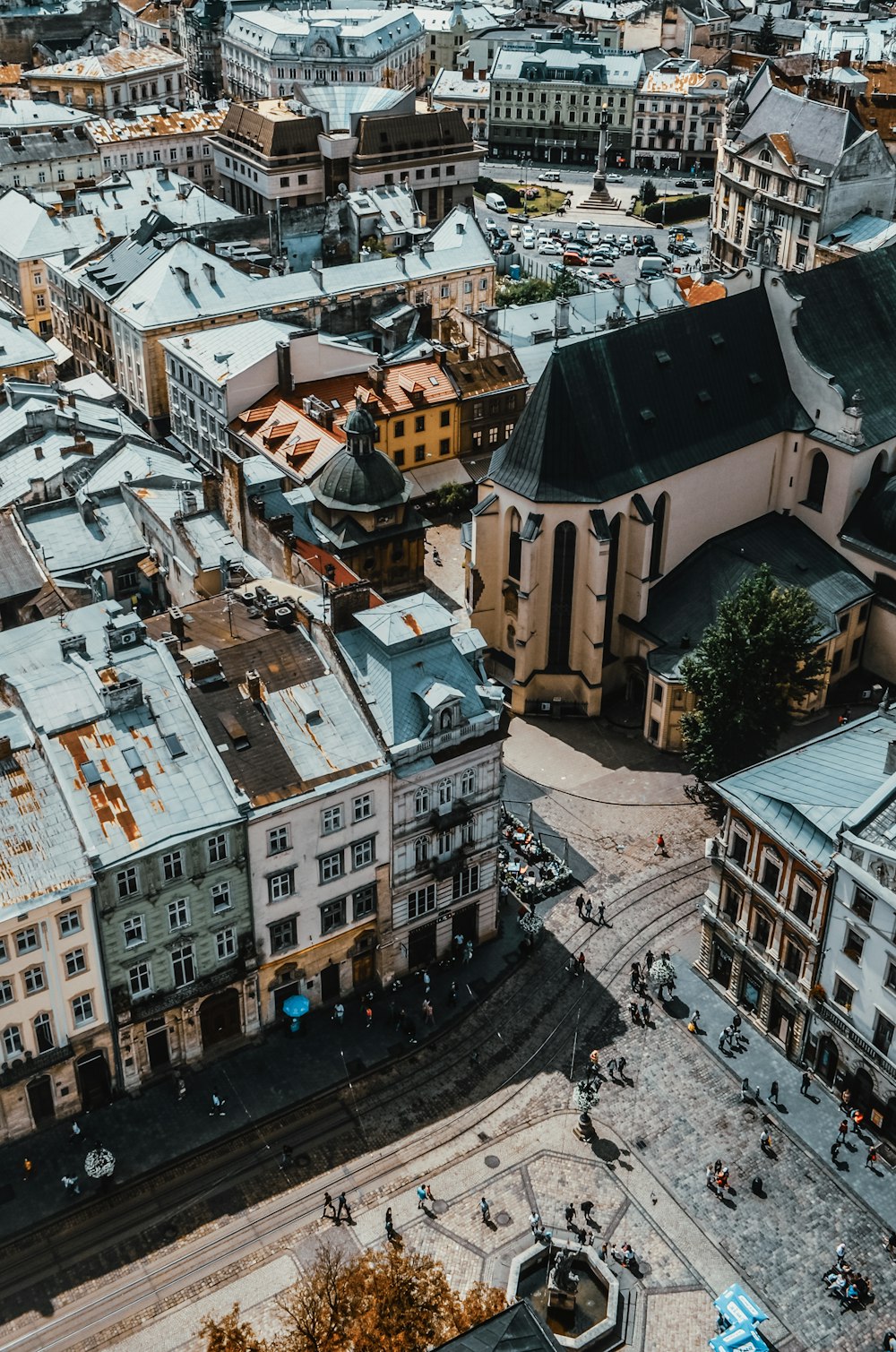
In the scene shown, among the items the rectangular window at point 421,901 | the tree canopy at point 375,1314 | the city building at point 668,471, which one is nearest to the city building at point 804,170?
the city building at point 668,471

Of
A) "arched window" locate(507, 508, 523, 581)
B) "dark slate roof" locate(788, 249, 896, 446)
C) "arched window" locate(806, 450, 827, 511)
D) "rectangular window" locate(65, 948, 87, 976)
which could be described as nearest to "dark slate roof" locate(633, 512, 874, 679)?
"arched window" locate(806, 450, 827, 511)

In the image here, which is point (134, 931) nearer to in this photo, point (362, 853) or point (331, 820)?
point (331, 820)

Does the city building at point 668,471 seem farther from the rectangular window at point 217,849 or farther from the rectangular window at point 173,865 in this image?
the rectangular window at point 173,865

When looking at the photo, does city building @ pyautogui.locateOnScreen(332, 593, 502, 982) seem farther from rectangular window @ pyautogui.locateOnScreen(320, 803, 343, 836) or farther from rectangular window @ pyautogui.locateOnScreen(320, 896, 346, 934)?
rectangular window @ pyautogui.locateOnScreen(320, 803, 343, 836)

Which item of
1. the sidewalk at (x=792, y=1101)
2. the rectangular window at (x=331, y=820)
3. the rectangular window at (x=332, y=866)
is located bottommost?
the sidewalk at (x=792, y=1101)

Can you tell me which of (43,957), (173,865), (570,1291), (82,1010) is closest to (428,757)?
(173,865)

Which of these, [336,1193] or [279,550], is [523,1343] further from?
[279,550]
